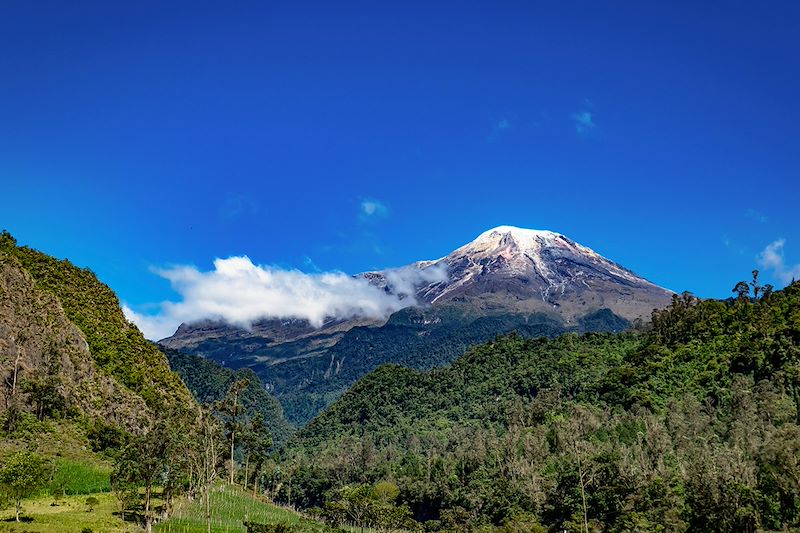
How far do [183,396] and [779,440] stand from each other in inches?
3765

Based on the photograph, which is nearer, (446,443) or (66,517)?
(66,517)

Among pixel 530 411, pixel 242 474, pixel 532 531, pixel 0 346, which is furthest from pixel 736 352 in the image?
pixel 0 346

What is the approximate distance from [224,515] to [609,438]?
2544 inches

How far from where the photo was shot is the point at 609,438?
106 metres

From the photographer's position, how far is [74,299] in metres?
117

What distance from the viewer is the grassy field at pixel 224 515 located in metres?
59.9

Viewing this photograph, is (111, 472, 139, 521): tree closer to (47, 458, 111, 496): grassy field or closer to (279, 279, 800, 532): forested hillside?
(47, 458, 111, 496): grassy field

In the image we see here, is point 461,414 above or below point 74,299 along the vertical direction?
below

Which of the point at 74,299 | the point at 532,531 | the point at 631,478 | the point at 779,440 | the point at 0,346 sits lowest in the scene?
the point at 532,531

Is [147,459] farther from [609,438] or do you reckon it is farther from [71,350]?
[609,438]

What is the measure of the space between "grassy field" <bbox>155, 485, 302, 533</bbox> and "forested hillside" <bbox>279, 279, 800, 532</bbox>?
13.8 metres

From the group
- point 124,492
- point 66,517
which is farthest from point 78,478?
point 66,517

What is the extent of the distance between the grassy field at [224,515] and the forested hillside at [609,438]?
1379cm

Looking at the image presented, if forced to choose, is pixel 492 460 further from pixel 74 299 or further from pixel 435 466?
pixel 74 299
